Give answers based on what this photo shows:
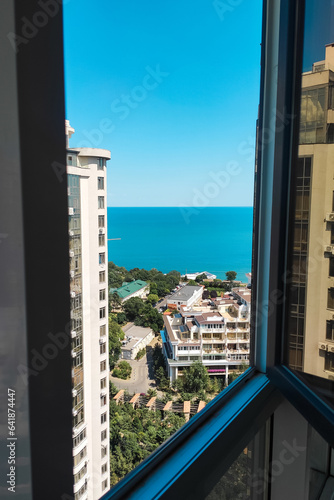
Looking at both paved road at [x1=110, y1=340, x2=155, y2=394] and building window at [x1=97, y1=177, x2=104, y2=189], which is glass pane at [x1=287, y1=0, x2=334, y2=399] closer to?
paved road at [x1=110, y1=340, x2=155, y2=394]

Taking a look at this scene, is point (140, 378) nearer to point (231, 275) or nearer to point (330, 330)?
point (231, 275)

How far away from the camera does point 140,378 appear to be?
1.31 metres

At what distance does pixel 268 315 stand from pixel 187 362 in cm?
51

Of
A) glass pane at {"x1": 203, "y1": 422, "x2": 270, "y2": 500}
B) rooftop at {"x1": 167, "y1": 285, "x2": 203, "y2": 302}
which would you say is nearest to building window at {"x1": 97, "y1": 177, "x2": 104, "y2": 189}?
rooftop at {"x1": 167, "y1": 285, "x2": 203, "y2": 302}

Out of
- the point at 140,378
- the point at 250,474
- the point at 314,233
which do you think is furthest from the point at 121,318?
the point at 250,474

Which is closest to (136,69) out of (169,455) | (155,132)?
(155,132)

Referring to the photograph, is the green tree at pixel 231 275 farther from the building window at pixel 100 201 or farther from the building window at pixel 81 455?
the building window at pixel 81 455

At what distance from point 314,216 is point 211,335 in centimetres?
76

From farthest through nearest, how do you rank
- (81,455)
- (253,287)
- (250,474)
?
(253,287), (250,474), (81,455)

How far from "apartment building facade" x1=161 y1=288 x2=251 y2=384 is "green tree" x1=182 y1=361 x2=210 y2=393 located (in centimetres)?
2

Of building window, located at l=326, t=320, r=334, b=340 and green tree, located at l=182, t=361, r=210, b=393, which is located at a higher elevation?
building window, located at l=326, t=320, r=334, b=340

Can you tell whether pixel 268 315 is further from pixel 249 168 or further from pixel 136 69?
pixel 136 69

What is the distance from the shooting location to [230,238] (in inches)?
71.3

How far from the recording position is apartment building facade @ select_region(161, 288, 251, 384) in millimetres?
1516
